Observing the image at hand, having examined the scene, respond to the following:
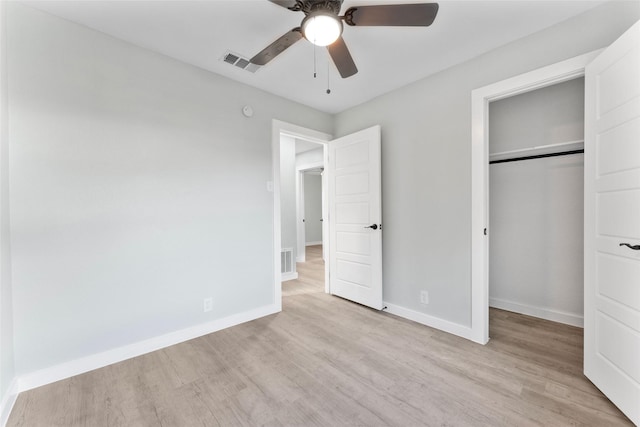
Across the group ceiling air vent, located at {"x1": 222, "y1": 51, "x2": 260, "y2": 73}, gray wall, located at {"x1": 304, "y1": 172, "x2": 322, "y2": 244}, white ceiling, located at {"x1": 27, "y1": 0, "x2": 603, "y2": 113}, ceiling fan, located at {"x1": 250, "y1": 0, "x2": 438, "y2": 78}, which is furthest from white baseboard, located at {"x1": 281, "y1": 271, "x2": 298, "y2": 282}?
gray wall, located at {"x1": 304, "y1": 172, "x2": 322, "y2": 244}

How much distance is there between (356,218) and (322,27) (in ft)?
7.08

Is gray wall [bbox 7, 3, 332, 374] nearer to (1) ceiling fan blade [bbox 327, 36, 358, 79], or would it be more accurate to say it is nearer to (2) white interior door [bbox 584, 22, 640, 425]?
(1) ceiling fan blade [bbox 327, 36, 358, 79]

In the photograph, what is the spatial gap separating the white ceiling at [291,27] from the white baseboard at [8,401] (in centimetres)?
251

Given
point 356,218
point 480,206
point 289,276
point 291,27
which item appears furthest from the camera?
point 289,276

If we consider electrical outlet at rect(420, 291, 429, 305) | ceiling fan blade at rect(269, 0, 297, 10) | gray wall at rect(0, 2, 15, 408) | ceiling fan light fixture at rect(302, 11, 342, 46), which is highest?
ceiling fan blade at rect(269, 0, 297, 10)

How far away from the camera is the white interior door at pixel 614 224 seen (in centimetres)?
140

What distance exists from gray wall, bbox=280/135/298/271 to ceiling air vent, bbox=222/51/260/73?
2166 millimetres

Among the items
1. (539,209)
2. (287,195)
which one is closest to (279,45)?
(539,209)

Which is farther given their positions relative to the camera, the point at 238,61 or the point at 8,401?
the point at 238,61

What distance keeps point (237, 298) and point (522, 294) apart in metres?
3.22

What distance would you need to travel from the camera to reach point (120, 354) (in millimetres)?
2055

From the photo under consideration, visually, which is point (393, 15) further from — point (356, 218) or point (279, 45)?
point (356, 218)

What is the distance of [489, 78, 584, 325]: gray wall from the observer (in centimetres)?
259

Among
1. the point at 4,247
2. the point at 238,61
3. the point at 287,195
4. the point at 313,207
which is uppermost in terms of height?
the point at 238,61
